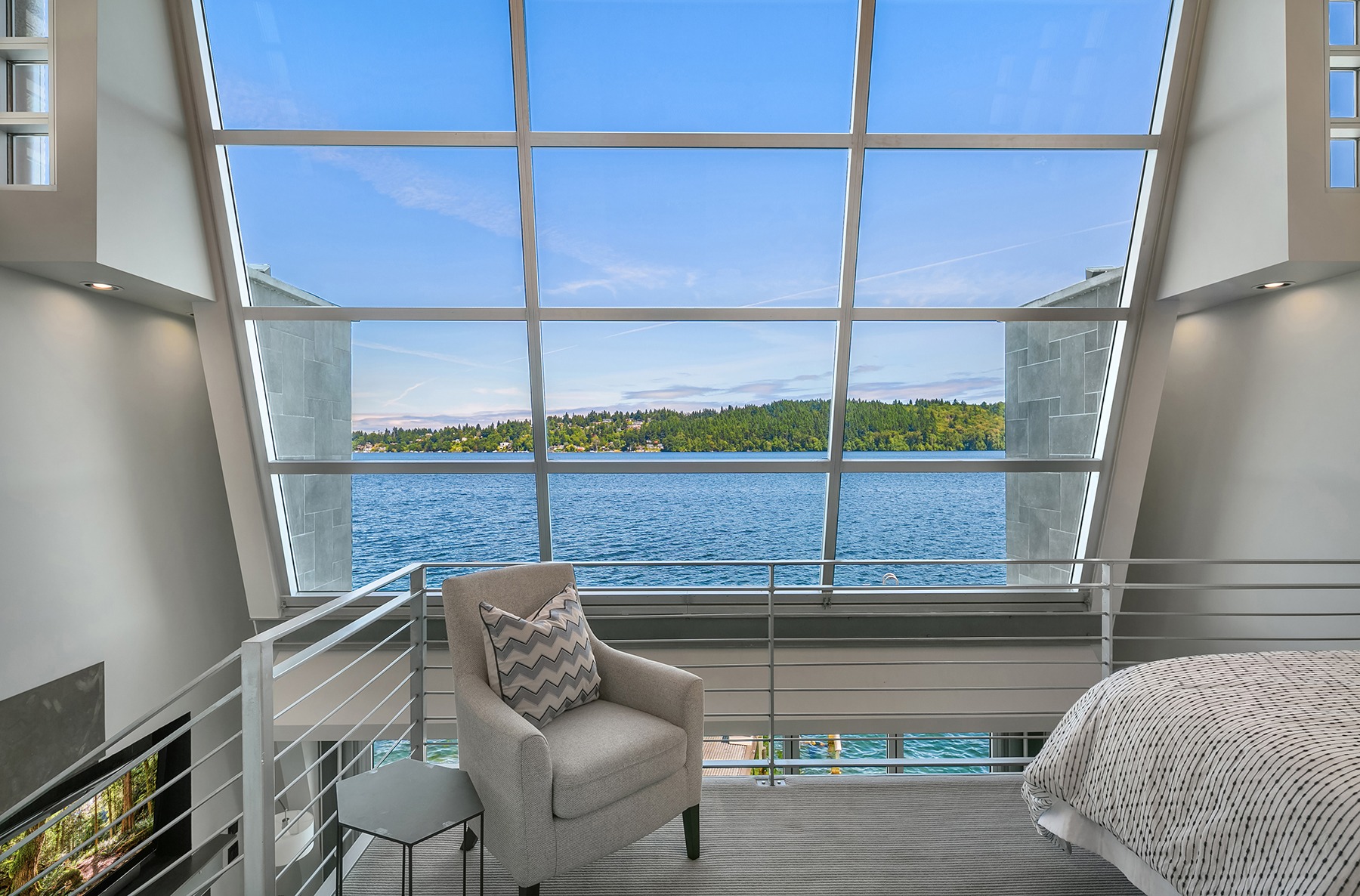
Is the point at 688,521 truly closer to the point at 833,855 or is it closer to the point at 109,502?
the point at 833,855

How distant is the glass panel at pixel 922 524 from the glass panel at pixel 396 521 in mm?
1777

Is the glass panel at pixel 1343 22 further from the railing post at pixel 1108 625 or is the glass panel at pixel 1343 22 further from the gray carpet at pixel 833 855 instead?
the gray carpet at pixel 833 855

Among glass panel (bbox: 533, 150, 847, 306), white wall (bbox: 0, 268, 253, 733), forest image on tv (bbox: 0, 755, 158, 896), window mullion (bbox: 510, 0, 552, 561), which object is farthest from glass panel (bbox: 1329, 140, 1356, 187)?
forest image on tv (bbox: 0, 755, 158, 896)

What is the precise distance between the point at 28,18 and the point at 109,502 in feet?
6.67

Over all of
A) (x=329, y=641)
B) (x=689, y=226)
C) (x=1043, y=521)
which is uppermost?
(x=689, y=226)

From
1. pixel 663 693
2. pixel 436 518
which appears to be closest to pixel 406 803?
pixel 663 693

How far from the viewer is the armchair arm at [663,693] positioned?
7.57 ft

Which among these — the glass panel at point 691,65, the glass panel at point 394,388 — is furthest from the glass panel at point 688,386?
the glass panel at point 691,65

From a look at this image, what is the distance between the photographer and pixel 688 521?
4129 millimetres

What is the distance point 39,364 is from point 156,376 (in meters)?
0.76

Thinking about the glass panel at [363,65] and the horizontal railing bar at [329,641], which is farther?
the glass panel at [363,65]

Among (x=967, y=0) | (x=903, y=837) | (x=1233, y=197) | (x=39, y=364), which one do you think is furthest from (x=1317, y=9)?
(x=39, y=364)

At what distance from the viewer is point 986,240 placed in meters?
3.71

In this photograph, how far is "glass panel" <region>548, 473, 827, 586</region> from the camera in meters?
4.07
